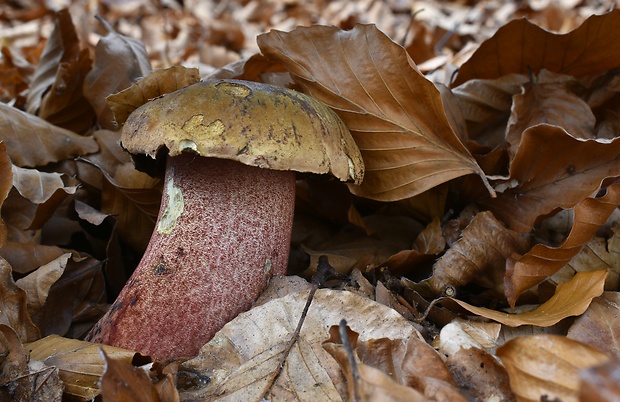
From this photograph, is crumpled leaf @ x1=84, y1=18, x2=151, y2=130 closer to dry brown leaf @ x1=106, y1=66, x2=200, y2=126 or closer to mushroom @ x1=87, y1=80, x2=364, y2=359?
dry brown leaf @ x1=106, y1=66, x2=200, y2=126

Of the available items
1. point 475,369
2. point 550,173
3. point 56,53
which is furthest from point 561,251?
point 56,53

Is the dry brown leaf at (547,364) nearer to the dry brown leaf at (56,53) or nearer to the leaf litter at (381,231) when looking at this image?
the leaf litter at (381,231)

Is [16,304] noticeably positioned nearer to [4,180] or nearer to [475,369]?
[4,180]

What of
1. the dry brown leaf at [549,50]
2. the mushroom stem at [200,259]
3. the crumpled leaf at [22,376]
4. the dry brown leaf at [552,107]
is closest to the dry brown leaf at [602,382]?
the mushroom stem at [200,259]

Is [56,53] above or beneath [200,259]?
above

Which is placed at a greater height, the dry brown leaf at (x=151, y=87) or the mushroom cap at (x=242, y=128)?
the dry brown leaf at (x=151, y=87)

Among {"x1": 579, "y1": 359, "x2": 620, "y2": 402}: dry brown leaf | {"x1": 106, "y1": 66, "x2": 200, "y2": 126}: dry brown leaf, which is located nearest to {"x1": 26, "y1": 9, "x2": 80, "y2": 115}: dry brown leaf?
{"x1": 106, "y1": 66, "x2": 200, "y2": 126}: dry brown leaf

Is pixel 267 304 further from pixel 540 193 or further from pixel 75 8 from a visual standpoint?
pixel 75 8
